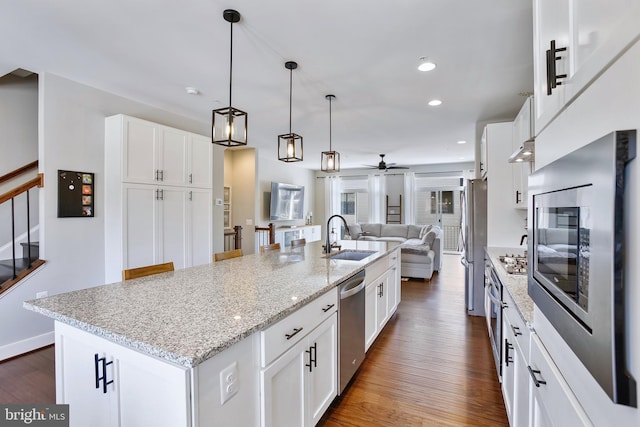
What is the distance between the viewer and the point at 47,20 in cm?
218

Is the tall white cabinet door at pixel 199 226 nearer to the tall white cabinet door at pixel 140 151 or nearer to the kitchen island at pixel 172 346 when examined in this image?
the tall white cabinet door at pixel 140 151

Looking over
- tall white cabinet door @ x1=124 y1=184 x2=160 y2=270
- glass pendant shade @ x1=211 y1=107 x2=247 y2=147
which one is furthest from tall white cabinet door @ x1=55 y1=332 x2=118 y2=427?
tall white cabinet door @ x1=124 y1=184 x2=160 y2=270

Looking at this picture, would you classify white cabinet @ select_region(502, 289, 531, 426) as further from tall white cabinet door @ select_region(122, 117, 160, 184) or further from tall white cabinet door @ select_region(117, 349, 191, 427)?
tall white cabinet door @ select_region(122, 117, 160, 184)

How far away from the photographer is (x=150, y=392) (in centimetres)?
107

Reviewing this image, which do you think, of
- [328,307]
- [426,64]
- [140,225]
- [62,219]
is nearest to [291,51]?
[426,64]

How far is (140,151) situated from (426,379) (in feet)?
11.7

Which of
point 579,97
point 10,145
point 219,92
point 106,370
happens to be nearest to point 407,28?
point 579,97

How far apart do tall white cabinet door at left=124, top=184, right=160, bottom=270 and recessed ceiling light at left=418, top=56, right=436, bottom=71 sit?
306 cm

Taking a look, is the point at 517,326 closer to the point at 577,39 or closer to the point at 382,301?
the point at 577,39

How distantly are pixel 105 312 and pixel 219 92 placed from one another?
2803 millimetres

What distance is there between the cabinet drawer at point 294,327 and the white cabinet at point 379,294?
2.68 ft

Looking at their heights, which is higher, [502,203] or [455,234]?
[502,203]

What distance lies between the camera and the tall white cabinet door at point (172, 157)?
362 centimetres

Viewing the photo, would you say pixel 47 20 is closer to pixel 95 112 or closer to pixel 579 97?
pixel 95 112
